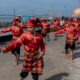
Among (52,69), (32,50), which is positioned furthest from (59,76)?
(32,50)

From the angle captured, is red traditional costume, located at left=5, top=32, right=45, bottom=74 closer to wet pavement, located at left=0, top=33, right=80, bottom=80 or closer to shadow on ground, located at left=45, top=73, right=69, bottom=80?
wet pavement, located at left=0, top=33, right=80, bottom=80

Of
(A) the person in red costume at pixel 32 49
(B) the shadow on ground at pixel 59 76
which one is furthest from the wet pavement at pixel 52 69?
(A) the person in red costume at pixel 32 49

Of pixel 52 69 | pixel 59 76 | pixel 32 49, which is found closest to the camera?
pixel 32 49

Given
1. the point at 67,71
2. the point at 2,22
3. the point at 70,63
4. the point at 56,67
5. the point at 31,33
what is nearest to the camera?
the point at 31,33

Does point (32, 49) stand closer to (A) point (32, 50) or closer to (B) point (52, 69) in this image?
(A) point (32, 50)

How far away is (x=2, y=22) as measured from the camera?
14.6 m

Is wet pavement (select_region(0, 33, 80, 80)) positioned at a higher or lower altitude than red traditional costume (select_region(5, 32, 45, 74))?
lower

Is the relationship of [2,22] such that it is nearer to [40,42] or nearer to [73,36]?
[73,36]

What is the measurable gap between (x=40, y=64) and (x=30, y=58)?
304 mm

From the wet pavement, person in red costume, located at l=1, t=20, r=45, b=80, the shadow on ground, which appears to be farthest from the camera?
the wet pavement

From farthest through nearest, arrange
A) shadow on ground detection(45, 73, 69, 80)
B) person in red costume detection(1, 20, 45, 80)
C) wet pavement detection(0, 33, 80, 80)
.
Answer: wet pavement detection(0, 33, 80, 80) < shadow on ground detection(45, 73, 69, 80) < person in red costume detection(1, 20, 45, 80)

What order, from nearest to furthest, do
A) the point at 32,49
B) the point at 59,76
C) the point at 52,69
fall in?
the point at 32,49 < the point at 59,76 < the point at 52,69

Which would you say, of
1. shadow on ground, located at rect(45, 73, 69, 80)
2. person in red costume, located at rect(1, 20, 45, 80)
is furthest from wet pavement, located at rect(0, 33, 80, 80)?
person in red costume, located at rect(1, 20, 45, 80)

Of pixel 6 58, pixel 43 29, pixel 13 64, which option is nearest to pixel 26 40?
pixel 13 64
